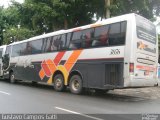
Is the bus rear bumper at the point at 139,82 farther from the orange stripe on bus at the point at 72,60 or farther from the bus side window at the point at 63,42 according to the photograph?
the bus side window at the point at 63,42

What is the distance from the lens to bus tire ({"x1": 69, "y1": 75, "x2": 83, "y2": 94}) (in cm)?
1536

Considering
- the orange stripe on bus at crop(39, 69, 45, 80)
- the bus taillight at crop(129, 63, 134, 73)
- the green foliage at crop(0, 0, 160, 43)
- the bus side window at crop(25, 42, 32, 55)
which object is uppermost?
the green foliage at crop(0, 0, 160, 43)

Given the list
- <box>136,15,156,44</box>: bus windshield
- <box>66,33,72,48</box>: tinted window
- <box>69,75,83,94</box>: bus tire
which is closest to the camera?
<box>136,15,156,44</box>: bus windshield

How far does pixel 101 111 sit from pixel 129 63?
10.5 feet

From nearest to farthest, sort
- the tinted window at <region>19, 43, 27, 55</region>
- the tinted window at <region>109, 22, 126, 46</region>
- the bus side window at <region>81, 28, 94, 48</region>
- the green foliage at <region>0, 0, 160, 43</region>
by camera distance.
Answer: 1. the tinted window at <region>109, 22, 126, 46</region>
2. the bus side window at <region>81, 28, 94, 48</region>
3. the tinted window at <region>19, 43, 27, 55</region>
4. the green foliage at <region>0, 0, 160, 43</region>

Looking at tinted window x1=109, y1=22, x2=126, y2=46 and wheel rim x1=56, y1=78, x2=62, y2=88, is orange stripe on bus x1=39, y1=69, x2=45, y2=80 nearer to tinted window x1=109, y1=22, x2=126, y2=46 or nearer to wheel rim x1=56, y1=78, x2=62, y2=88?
wheel rim x1=56, y1=78, x2=62, y2=88

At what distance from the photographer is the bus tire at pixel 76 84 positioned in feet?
50.4

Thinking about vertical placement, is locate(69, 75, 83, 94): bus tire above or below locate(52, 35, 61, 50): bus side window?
below

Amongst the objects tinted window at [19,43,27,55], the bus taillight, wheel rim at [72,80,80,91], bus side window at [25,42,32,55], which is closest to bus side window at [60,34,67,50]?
wheel rim at [72,80,80,91]

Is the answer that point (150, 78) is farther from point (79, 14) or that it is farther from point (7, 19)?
point (7, 19)

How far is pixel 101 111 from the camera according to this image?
10.4 m

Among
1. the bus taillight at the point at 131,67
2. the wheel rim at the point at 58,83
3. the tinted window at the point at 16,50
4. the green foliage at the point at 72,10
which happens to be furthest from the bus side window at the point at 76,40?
the tinted window at the point at 16,50

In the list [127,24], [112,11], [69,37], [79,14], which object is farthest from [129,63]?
[79,14]

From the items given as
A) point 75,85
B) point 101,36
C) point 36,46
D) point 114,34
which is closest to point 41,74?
point 36,46
